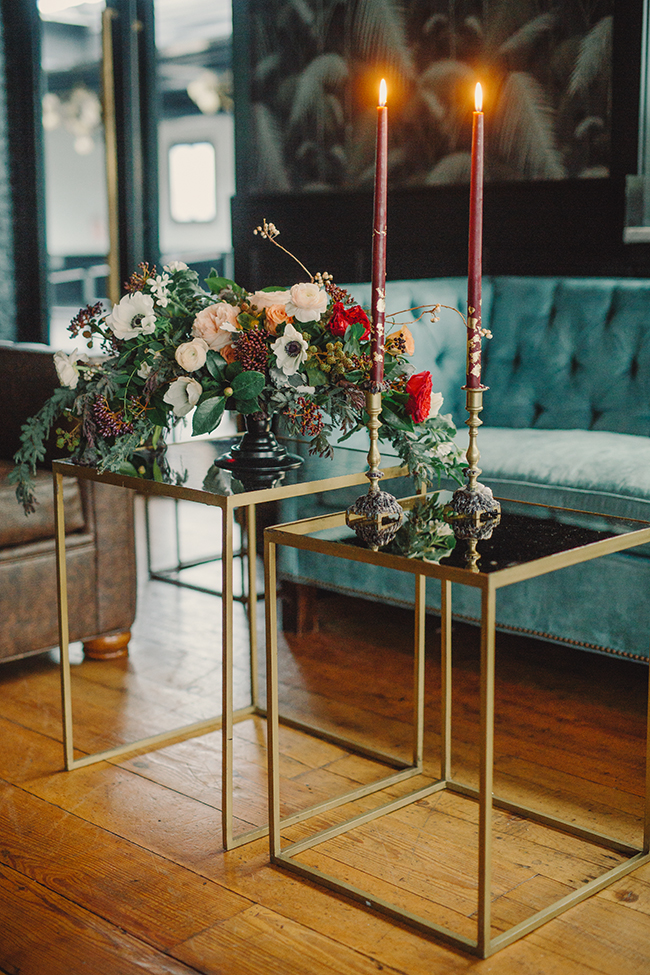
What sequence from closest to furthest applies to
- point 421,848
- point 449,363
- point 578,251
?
1. point 421,848
2. point 449,363
3. point 578,251

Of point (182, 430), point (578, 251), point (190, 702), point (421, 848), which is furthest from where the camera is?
point (578, 251)

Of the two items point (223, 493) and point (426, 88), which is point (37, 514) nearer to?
point (223, 493)

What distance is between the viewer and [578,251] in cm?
330

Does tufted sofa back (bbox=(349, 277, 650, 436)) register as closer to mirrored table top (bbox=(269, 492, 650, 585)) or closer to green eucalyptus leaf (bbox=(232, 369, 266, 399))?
green eucalyptus leaf (bbox=(232, 369, 266, 399))

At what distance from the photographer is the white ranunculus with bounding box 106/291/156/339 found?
1781mm

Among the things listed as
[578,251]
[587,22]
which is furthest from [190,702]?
[587,22]

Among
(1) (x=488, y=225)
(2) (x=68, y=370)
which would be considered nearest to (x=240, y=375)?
(2) (x=68, y=370)

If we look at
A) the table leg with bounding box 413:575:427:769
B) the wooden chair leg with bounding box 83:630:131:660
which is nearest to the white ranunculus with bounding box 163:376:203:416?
the table leg with bounding box 413:575:427:769

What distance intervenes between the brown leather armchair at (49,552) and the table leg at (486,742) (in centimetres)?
141

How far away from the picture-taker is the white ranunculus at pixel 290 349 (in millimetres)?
1690

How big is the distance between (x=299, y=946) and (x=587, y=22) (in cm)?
276

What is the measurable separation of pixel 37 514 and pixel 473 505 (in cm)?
122

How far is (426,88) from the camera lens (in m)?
3.61

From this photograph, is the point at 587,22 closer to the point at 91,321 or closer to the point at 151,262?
the point at 91,321
